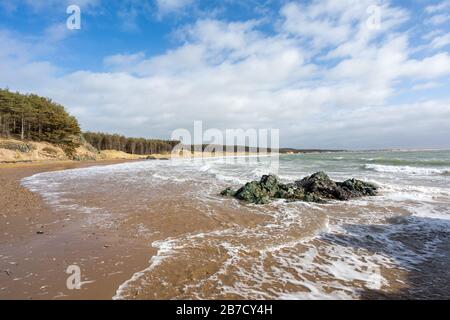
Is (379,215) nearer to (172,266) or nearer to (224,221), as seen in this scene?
(224,221)

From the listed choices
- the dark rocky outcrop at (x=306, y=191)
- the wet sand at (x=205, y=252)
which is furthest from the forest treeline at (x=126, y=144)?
the wet sand at (x=205, y=252)

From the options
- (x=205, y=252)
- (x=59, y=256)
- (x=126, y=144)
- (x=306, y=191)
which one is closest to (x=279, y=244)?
(x=205, y=252)

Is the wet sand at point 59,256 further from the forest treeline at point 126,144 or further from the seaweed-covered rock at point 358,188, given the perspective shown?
the forest treeline at point 126,144

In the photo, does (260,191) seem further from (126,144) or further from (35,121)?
(126,144)

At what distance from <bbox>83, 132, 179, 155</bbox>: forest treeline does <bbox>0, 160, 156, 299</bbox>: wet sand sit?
78.5 metres

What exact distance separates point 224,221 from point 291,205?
10.3 feet

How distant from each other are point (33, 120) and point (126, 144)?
166 ft

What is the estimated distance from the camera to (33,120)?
1683 inches

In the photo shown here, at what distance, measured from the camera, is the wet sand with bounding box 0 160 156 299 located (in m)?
3.41

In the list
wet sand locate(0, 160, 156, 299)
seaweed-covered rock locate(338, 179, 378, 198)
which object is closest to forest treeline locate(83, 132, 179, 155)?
wet sand locate(0, 160, 156, 299)

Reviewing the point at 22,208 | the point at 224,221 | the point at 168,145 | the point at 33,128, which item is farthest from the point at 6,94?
the point at 168,145

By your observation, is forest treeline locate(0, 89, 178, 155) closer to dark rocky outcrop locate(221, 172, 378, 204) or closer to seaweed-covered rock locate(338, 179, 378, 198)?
dark rocky outcrop locate(221, 172, 378, 204)

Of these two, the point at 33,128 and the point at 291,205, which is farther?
the point at 33,128

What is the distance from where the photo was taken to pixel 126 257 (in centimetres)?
451
